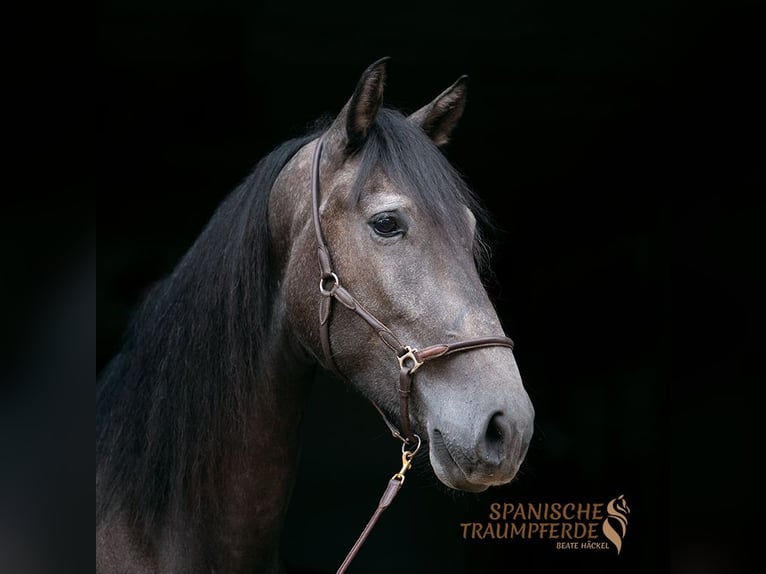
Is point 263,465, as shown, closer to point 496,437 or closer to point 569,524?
point 496,437

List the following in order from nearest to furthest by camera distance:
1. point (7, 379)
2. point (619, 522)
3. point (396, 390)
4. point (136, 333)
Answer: point (7, 379), point (396, 390), point (136, 333), point (619, 522)

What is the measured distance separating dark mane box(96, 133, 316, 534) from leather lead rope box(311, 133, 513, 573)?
236mm

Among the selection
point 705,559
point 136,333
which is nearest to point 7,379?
point 136,333

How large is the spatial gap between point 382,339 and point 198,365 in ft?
1.98

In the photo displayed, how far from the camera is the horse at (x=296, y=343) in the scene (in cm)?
176

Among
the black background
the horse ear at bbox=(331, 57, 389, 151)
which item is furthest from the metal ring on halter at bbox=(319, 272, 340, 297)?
the black background

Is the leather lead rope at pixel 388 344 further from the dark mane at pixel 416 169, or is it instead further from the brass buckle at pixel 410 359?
the dark mane at pixel 416 169

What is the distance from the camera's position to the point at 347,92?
4277mm

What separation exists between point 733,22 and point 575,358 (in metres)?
1.99

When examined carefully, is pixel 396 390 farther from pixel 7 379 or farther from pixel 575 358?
pixel 575 358

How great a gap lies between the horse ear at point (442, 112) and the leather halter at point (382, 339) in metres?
0.39

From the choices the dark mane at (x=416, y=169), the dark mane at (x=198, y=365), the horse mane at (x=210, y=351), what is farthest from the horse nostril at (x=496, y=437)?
the dark mane at (x=198, y=365)

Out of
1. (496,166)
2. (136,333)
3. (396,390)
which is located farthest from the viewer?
(496,166)

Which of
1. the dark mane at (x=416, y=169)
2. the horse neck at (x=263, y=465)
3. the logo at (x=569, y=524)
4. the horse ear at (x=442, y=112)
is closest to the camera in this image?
the dark mane at (x=416, y=169)
